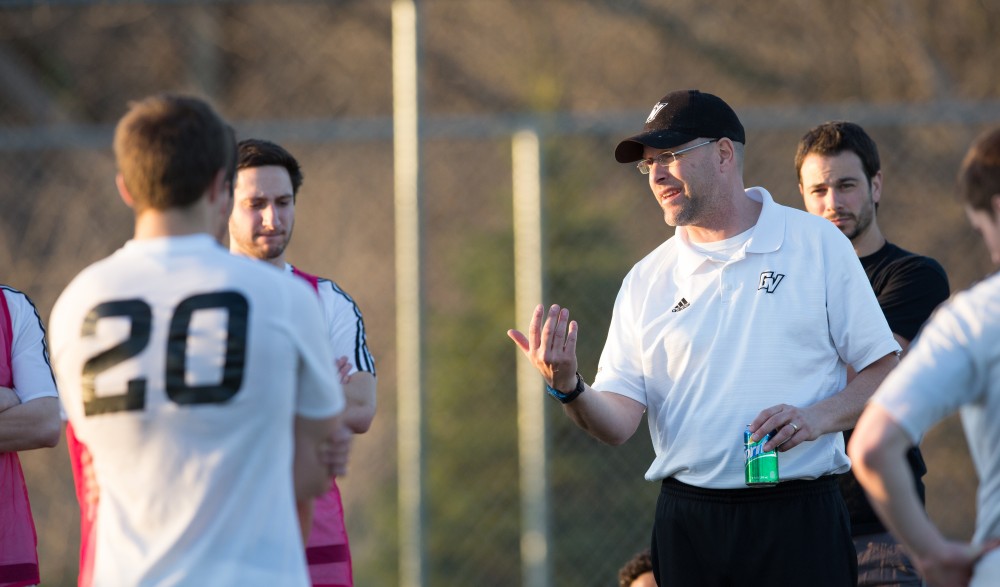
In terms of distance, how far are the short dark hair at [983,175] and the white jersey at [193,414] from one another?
4.64 feet

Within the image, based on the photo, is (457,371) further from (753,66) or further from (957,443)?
(753,66)

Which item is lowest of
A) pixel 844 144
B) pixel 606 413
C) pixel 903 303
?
pixel 606 413

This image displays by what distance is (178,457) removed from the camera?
100 inches

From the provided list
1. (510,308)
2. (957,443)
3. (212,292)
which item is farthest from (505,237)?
(212,292)

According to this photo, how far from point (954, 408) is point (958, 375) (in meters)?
0.07

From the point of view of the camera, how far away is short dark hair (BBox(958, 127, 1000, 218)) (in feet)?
8.67

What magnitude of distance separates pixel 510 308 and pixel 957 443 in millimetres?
2905

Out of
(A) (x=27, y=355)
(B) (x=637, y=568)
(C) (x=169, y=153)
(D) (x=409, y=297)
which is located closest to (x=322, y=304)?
(A) (x=27, y=355)

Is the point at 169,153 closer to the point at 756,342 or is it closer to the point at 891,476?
the point at 891,476

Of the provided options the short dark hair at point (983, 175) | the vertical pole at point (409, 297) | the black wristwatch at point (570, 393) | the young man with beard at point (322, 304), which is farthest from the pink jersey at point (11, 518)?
the vertical pole at point (409, 297)

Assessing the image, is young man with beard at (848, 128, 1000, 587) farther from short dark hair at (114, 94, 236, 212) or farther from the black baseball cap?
the black baseball cap

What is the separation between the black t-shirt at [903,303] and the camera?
4.39 metres

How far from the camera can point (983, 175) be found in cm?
265

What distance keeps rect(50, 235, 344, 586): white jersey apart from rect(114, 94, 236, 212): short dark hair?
4.9 inches
